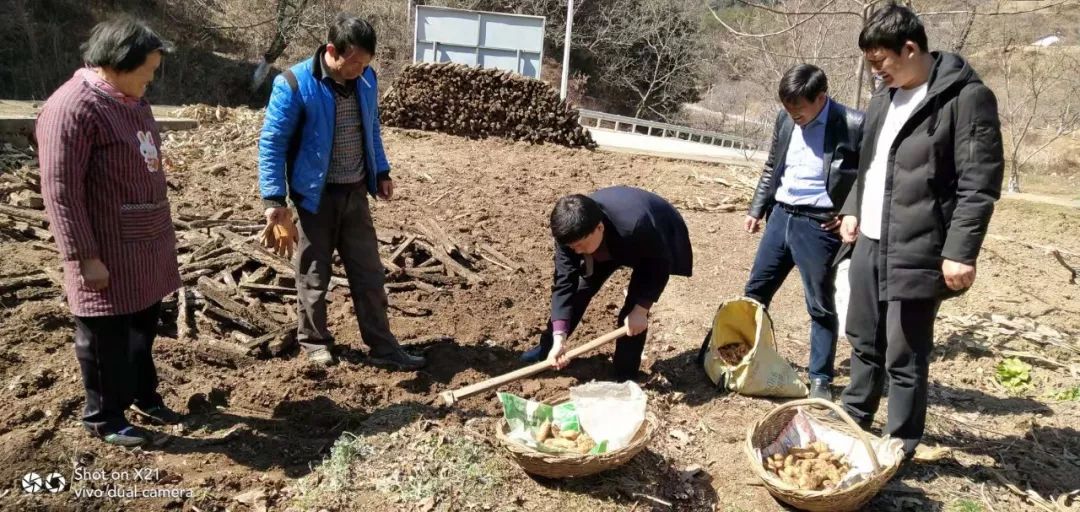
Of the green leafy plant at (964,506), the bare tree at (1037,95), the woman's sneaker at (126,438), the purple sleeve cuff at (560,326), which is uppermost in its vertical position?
the bare tree at (1037,95)

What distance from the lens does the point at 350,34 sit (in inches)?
143

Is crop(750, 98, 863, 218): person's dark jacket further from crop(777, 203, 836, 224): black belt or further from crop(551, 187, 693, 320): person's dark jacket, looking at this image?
crop(551, 187, 693, 320): person's dark jacket

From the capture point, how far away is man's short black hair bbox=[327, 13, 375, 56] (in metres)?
3.65

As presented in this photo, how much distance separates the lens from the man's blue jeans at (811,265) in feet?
13.2

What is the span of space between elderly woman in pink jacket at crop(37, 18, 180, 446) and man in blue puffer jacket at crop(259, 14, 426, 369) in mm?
660

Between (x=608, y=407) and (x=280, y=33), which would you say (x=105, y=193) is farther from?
(x=280, y=33)

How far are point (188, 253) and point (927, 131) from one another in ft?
16.5

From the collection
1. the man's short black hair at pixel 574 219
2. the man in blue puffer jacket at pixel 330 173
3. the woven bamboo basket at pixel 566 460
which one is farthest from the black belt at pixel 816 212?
the man in blue puffer jacket at pixel 330 173

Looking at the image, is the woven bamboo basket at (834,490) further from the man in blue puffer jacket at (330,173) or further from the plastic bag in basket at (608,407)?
the man in blue puffer jacket at (330,173)

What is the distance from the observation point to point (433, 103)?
1215 cm

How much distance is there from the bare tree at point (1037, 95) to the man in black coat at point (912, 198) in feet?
38.6

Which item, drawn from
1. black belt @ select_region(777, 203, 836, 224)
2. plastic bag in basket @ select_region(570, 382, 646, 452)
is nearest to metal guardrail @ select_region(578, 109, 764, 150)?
black belt @ select_region(777, 203, 836, 224)

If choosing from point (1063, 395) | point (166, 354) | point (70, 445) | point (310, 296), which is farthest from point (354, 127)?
point (1063, 395)

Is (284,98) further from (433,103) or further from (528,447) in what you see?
(433,103)
